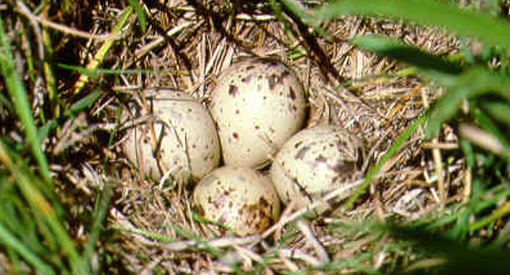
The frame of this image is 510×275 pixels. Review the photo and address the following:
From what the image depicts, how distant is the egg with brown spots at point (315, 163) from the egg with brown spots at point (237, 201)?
0.33 feet

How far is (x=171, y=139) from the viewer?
2.02 m

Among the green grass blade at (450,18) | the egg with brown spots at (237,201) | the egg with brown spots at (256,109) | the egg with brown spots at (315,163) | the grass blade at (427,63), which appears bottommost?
the egg with brown spots at (237,201)

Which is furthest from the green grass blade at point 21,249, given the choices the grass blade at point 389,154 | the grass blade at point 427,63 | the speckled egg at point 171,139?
the grass blade at point 427,63

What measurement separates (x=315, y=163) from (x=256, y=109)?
33cm

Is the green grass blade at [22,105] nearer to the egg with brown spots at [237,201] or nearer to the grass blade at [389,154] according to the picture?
the egg with brown spots at [237,201]

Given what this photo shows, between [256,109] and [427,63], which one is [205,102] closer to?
[256,109]

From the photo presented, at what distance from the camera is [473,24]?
1163 millimetres

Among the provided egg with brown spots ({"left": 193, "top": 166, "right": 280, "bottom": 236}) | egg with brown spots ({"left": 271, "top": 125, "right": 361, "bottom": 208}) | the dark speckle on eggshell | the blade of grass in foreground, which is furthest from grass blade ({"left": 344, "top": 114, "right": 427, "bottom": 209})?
the blade of grass in foreground

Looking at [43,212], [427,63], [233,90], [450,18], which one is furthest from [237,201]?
[450,18]

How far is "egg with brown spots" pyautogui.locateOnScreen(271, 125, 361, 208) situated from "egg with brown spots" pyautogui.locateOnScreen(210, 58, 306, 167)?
10 cm

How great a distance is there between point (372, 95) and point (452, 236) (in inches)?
35.7

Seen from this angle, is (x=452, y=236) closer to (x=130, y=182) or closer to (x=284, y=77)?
(x=284, y=77)

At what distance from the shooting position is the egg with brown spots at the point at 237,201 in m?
1.97

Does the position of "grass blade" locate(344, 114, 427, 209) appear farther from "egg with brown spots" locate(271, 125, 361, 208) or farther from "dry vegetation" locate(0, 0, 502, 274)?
"egg with brown spots" locate(271, 125, 361, 208)
